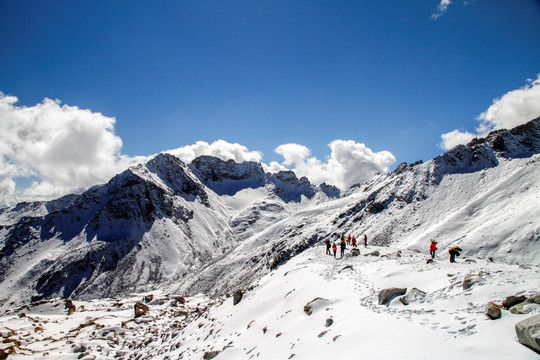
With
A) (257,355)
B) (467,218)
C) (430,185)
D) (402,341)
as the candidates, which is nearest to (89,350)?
(257,355)

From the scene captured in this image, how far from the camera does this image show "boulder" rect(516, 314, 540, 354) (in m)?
8.28

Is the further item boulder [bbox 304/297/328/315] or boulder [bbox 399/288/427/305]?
boulder [bbox 304/297/328/315]

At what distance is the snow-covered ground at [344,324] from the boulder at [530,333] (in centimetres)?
21

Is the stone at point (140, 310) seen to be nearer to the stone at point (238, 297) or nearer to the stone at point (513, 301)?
the stone at point (238, 297)

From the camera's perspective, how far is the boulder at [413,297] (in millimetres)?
15080

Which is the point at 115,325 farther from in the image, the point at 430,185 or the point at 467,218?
the point at 430,185

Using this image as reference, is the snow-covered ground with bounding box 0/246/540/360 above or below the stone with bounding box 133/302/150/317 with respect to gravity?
below

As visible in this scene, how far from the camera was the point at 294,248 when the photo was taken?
122 m

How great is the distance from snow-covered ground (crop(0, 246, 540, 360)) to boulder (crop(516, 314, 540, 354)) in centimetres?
21

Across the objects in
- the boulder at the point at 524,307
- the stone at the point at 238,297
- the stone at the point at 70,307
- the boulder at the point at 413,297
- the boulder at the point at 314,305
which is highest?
the stone at the point at 70,307

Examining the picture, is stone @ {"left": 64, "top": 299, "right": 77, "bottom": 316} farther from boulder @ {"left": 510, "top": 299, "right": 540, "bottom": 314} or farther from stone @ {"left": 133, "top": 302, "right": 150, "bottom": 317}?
boulder @ {"left": 510, "top": 299, "right": 540, "bottom": 314}

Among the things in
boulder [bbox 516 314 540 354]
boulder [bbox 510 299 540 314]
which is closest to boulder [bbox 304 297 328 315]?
boulder [bbox 510 299 540 314]

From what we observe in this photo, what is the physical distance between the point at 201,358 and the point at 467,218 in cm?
8532

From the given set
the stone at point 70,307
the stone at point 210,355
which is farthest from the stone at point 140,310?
the stone at point 210,355
